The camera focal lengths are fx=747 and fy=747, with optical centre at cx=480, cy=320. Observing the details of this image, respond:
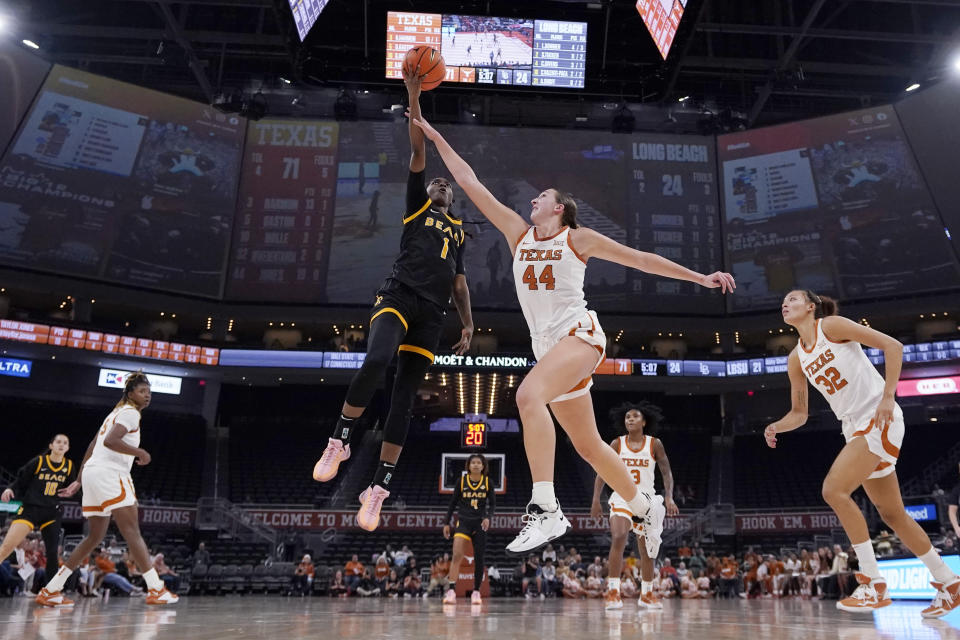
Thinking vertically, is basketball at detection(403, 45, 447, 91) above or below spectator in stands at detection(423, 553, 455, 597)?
above

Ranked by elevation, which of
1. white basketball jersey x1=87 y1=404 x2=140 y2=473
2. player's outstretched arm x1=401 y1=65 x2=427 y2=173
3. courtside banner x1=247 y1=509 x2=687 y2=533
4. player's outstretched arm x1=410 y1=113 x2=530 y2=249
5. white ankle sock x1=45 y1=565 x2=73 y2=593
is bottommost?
white ankle sock x1=45 y1=565 x2=73 y2=593

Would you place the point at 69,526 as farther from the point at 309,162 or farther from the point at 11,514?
the point at 309,162

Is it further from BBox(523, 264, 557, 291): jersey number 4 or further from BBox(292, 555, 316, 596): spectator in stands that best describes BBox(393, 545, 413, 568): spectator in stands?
BBox(523, 264, 557, 291): jersey number 4

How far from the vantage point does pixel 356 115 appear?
29.2 meters

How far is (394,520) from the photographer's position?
24922mm

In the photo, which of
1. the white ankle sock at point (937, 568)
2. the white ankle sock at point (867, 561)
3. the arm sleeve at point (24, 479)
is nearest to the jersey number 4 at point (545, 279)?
the white ankle sock at point (867, 561)

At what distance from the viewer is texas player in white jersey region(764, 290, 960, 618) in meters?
5.42

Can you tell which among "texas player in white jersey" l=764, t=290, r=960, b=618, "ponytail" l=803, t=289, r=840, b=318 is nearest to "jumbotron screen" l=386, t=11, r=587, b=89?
"ponytail" l=803, t=289, r=840, b=318

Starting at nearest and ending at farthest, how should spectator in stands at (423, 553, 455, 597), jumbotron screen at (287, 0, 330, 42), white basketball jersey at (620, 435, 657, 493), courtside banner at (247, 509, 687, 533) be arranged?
white basketball jersey at (620, 435, 657, 493)
jumbotron screen at (287, 0, 330, 42)
spectator in stands at (423, 553, 455, 597)
courtside banner at (247, 509, 687, 533)

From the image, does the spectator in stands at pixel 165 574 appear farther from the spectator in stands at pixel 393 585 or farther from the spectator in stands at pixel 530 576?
the spectator in stands at pixel 530 576

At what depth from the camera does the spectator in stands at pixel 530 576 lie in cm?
1898

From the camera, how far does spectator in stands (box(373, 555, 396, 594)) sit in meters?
19.1

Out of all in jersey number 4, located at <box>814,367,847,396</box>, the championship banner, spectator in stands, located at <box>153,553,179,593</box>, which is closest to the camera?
jersey number 4, located at <box>814,367,847,396</box>

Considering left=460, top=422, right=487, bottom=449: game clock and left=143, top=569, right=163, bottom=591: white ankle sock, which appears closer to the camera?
left=143, top=569, right=163, bottom=591: white ankle sock
